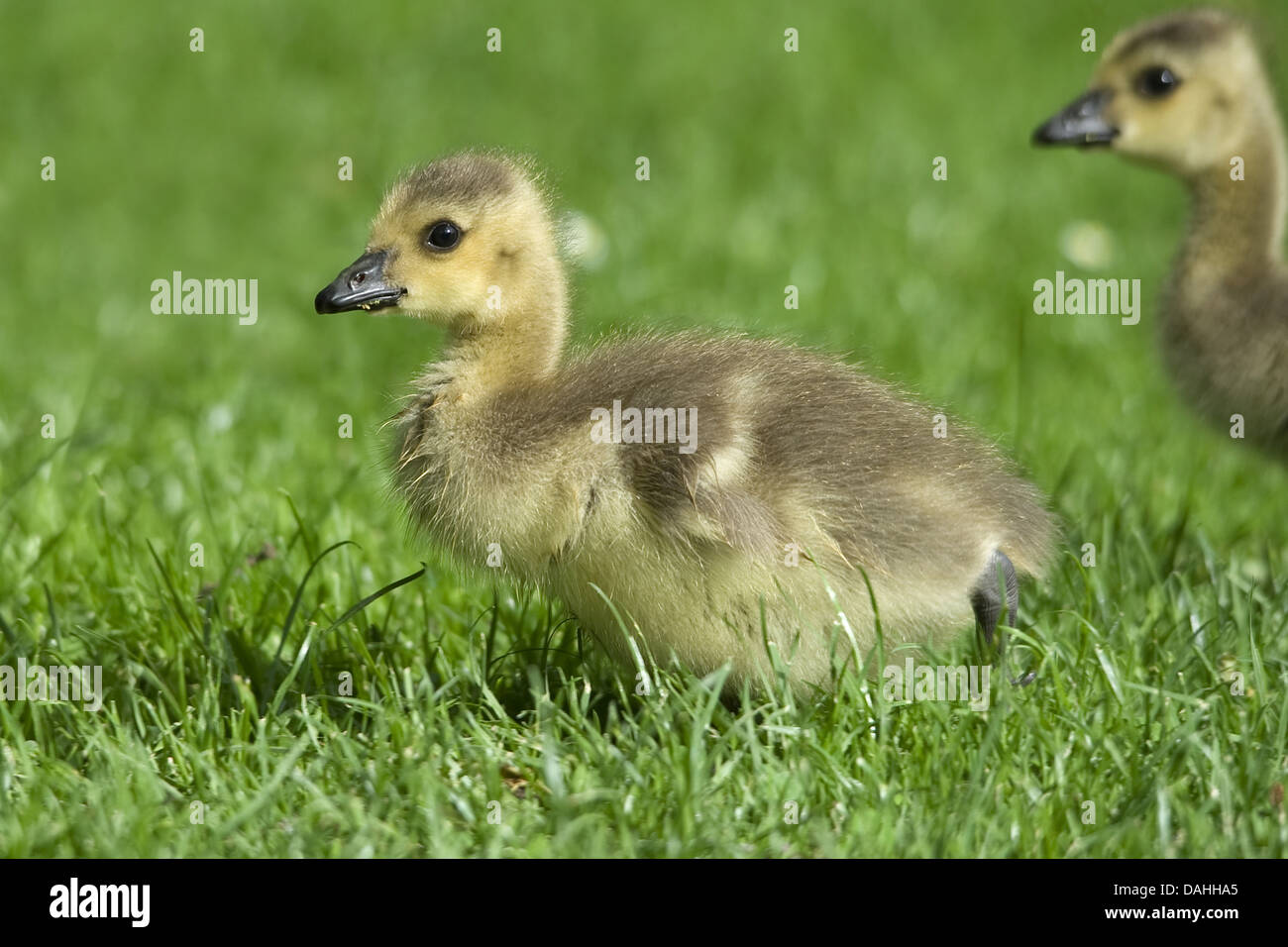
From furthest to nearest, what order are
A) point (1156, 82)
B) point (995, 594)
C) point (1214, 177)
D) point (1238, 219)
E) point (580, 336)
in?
point (1156, 82)
point (1214, 177)
point (1238, 219)
point (580, 336)
point (995, 594)

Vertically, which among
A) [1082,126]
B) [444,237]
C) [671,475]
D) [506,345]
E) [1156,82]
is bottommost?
[671,475]

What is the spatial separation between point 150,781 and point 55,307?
4.77m

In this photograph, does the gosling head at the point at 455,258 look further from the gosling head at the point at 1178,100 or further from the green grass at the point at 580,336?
the gosling head at the point at 1178,100

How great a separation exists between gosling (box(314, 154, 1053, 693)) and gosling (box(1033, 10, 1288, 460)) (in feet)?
3.61

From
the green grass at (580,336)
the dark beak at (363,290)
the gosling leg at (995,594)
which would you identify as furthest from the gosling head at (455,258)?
the gosling leg at (995,594)

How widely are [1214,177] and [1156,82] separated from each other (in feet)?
1.18

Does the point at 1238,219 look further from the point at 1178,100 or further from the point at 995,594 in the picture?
the point at 995,594

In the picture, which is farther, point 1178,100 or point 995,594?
point 1178,100

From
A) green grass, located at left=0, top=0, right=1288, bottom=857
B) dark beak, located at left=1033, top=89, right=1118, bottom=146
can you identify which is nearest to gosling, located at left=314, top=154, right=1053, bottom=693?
green grass, located at left=0, top=0, right=1288, bottom=857

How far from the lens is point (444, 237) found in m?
3.34

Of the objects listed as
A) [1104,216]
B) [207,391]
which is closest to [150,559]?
[207,391]

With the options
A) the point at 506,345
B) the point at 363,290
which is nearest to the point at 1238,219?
the point at 506,345

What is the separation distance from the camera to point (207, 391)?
5691 mm

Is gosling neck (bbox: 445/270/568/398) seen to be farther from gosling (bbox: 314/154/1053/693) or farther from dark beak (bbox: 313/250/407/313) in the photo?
dark beak (bbox: 313/250/407/313)
